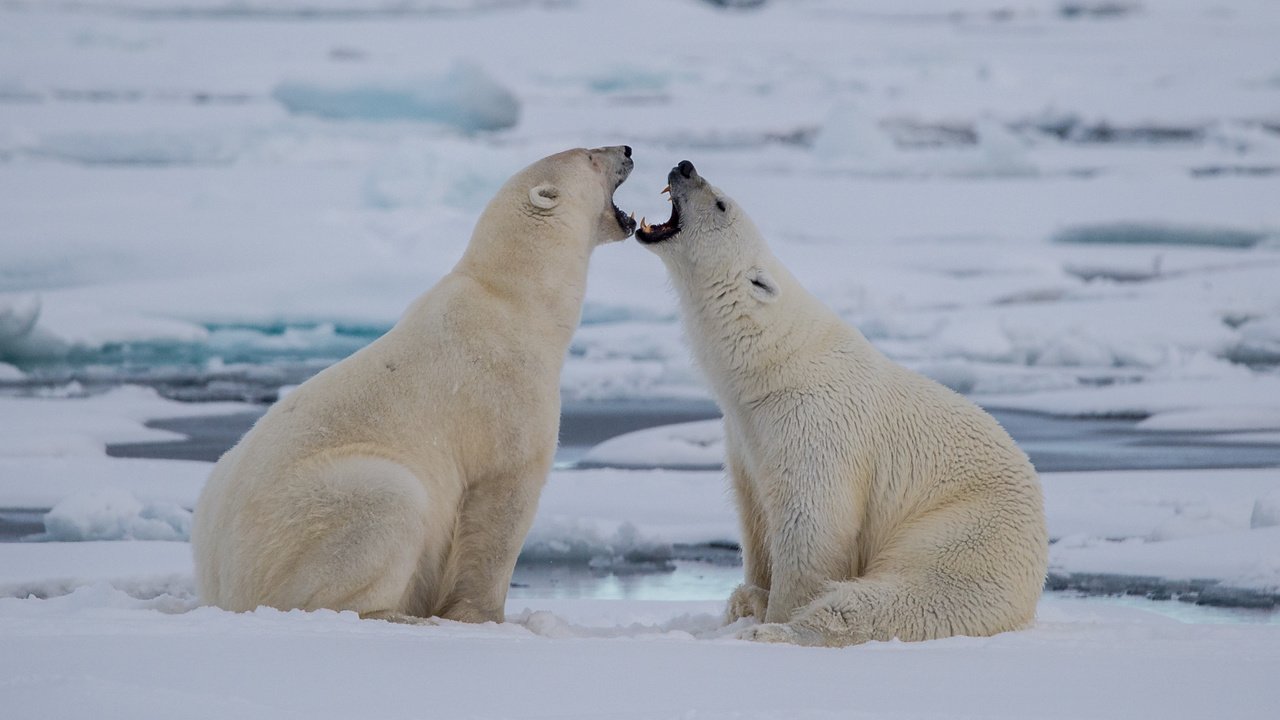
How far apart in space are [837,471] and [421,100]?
1380 cm

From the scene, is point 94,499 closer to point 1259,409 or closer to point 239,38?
point 1259,409

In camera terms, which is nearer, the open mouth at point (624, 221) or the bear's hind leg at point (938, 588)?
the bear's hind leg at point (938, 588)

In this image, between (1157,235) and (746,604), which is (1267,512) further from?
(1157,235)

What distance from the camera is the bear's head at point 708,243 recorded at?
380 cm

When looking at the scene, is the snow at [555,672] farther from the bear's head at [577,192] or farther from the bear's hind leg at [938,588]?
the bear's head at [577,192]

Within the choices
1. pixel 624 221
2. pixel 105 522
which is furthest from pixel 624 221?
pixel 105 522

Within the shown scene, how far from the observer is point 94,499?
516 cm

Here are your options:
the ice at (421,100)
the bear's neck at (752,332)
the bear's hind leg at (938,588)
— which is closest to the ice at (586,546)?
the bear's neck at (752,332)

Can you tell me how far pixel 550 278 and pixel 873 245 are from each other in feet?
33.7

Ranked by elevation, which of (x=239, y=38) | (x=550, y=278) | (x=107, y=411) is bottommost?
(x=107, y=411)

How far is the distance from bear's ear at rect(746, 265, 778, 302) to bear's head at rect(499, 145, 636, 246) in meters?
0.37

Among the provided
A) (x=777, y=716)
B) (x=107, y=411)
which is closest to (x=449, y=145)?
(x=107, y=411)

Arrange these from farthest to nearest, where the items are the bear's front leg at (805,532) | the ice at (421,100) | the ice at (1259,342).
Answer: the ice at (421,100), the ice at (1259,342), the bear's front leg at (805,532)

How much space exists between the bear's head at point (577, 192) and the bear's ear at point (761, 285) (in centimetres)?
37
